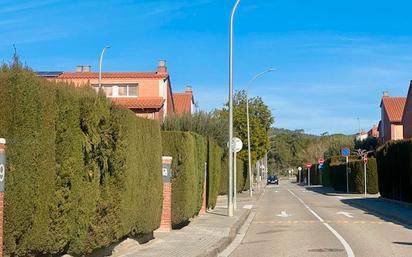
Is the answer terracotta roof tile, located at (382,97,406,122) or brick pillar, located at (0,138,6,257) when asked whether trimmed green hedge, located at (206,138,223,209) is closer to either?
brick pillar, located at (0,138,6,257)

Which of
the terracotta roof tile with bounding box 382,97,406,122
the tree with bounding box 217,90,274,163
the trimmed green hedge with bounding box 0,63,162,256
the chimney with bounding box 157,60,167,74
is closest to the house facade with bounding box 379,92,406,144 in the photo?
the terracotta roof tile with bounding box 382,97,406,122

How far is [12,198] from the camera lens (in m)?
8.20

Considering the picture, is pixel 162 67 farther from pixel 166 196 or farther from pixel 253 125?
pixel 166 196

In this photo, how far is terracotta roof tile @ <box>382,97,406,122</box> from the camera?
255 ft

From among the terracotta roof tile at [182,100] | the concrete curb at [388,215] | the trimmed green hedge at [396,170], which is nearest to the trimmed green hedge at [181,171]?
the concrete curb at [388,215]

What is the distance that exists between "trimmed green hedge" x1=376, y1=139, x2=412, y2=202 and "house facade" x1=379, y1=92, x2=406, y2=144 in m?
37.5

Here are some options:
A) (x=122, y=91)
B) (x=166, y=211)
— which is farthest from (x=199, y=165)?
(x=122, y=91)

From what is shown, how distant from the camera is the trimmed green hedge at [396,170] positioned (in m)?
32.2

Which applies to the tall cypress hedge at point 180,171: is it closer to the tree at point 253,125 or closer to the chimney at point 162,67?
the tree at point 253,125

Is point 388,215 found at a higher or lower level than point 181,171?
lower

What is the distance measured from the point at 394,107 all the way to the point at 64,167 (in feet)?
248

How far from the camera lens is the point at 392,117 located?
78.0 m

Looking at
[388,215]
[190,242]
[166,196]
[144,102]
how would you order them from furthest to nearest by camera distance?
[144,102] < [388,215] < [166,196] < [190,242]

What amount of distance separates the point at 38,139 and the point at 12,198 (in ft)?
3.24
